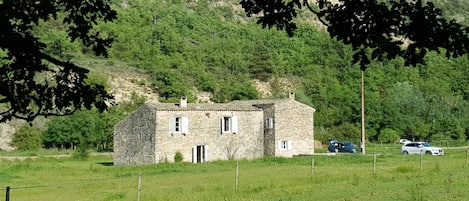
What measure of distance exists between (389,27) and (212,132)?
46.3 metres

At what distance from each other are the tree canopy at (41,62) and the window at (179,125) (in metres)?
41.8

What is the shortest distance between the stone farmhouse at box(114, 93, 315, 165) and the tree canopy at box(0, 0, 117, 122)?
41.8 metres

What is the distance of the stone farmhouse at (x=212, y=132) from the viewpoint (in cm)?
5062

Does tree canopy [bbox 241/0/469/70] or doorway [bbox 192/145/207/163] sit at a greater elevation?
tree canopy [bbox 241/0/469/70]

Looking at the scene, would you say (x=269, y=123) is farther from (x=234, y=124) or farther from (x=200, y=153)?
(x=200, y=153)

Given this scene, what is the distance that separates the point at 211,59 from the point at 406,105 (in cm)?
4032

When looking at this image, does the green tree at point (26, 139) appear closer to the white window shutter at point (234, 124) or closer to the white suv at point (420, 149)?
the white window shutter at point (234, 124)

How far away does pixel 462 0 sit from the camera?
168 m

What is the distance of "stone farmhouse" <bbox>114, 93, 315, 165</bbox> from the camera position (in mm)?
50625

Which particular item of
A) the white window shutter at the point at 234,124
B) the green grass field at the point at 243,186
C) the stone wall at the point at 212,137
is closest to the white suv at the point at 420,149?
the stone wall at the point at 212,137

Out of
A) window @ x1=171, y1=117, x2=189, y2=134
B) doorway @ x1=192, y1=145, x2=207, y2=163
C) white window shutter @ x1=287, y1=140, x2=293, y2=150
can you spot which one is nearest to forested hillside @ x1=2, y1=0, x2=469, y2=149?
white window shutter @ x1=287, y1=140, x2=293, y2=150

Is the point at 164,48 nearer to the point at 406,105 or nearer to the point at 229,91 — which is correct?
the point at 229,91

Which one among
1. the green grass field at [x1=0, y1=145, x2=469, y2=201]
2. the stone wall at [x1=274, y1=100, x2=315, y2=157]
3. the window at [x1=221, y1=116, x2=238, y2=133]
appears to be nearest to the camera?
the green grass field at [x1=0, y1=145, x2=469, y2=201]

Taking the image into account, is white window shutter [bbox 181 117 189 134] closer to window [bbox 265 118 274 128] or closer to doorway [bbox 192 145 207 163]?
doorway [bbox 192 145 207 163]
